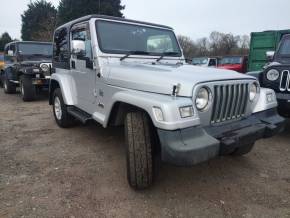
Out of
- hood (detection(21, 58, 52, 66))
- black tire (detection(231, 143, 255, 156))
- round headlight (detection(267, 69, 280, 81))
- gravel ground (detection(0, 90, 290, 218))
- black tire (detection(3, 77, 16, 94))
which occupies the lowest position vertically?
gravel ground (detection(0, 90, 290, 218))

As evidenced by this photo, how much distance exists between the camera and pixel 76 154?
4.27m

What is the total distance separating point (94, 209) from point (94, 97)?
174 cm

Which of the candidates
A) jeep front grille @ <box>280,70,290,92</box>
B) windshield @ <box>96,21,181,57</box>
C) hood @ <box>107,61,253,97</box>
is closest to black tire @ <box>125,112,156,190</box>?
hood @ <box>107,61,253,97</box>

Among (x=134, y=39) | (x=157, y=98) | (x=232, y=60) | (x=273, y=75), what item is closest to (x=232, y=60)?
(x=232, y=60)

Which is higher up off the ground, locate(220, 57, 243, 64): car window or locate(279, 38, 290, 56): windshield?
locate(279, 38, 290, 56): windshield

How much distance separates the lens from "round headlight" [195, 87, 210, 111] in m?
2.71

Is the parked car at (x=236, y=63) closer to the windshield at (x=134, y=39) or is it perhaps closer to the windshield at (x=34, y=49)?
the windshield at (x=34, y=49)

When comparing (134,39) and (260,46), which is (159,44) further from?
(260,46)

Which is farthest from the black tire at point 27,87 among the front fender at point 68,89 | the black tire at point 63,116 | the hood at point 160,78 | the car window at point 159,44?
the hood at point 160,78

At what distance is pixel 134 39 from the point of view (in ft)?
13.8

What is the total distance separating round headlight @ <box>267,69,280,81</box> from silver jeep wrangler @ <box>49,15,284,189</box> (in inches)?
55.0

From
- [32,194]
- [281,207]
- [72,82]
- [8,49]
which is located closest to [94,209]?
[32,194]

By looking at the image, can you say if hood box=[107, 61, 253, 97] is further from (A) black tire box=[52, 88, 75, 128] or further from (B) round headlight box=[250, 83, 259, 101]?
(A) black tire box=[52, 88, 75, 128]

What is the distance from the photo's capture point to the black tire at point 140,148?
2844 mm
